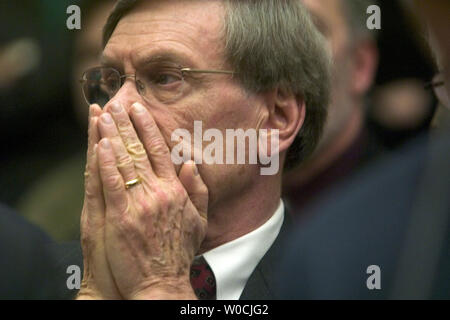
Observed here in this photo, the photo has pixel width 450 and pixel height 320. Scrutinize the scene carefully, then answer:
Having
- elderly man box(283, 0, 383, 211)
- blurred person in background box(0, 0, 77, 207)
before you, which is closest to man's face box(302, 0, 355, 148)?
elderly man box(283, 0, 383, 211)

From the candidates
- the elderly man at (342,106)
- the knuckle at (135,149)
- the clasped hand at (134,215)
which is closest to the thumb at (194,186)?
the clasped hand at (134,215)

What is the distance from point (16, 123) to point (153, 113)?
750 millimetres

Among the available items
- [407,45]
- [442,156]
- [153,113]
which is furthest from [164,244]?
[407,45]

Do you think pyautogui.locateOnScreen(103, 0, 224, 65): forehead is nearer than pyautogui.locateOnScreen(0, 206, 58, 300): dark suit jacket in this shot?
Yes

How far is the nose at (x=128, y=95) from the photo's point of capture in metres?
2.16

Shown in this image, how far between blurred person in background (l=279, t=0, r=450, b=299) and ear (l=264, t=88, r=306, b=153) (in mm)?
702

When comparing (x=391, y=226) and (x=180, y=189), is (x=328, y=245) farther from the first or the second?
(x=180, y=189)

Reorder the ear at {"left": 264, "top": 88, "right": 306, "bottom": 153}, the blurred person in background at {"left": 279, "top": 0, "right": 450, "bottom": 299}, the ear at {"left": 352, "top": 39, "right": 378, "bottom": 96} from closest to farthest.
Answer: the blurred person in background at {"left": 279, "top": 0, "right": 450, "bottom": 299} → the ear at {"left": 264, "top": 88, "right": 306, "bottom": 153} → the ear at {"left": 352, "top": 39, "right": 378, "bottom": 96}

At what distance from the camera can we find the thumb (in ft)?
7.03

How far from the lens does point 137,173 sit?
2.10 meters

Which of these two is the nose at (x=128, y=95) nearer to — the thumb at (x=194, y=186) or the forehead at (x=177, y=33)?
the forehead at (x=177, y=33)

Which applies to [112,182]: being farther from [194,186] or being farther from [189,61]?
[189,61]

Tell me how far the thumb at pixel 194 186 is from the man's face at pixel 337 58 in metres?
0.51

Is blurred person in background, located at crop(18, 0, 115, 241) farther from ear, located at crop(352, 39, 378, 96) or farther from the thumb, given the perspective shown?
ear, located at crop(352, 39, 378, 96)
